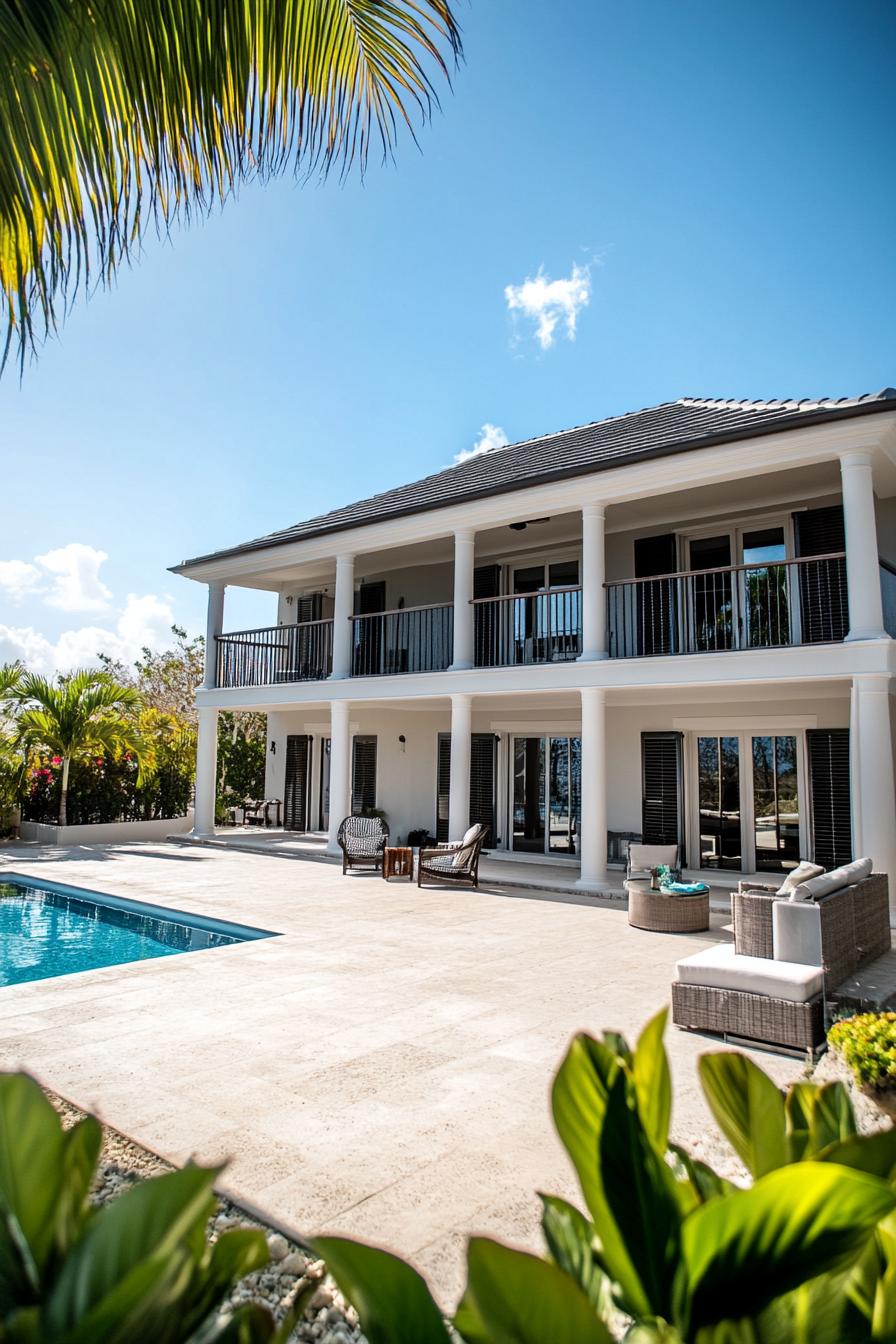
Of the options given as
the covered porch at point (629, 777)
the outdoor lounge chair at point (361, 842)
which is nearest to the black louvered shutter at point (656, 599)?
the covered porch at point (629, 777)

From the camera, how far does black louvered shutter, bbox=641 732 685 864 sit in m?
13.3

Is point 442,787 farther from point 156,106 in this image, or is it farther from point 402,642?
point 156,106

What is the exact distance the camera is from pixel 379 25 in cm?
273

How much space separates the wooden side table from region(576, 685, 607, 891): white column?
2.80 metres

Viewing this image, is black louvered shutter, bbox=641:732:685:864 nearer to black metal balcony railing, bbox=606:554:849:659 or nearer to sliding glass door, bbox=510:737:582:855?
sliding glass door, bbox=510:737:582:855

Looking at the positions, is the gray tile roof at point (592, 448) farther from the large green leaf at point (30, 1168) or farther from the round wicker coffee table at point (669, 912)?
the large green leaf at point (30, 1168)

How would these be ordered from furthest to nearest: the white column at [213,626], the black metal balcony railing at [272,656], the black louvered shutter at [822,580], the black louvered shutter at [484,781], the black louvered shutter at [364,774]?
1. the black louvered shutter at [364,774]
2. the white column at [213,626]
3. the black metal balcony railing at [272,656]
4. the black louvered shutter at [484,781]
5. the black louvered shutter at [822,580]

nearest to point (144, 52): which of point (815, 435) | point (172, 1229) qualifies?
point (172, 1229)

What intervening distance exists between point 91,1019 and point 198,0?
555 cm

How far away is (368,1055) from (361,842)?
8765 millimetres

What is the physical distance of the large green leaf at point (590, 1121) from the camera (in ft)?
3.13

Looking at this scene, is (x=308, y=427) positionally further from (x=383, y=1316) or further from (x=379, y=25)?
(x=383, y=1316)

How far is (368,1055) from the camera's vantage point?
4859mm

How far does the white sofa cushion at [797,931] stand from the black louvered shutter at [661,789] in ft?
25.5
